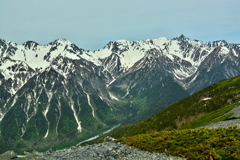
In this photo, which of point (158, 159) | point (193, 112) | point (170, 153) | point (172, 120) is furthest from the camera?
point (172, 120)

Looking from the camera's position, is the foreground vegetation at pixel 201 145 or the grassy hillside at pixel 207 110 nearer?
the foreground vegetation at pixel 201 145

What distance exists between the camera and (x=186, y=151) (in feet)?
96.8

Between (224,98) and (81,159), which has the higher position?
(224,98)

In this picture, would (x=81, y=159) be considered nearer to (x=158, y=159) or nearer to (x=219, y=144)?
(x=158, y=159)

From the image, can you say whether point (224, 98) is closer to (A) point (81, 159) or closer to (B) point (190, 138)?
(B) point (190, 138)

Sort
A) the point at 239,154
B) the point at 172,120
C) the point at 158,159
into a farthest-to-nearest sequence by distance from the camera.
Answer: the point at 172,120 < the point at 158,159 < the point at 239,154

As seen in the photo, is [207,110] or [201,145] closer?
[201,145]

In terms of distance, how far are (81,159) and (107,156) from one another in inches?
161

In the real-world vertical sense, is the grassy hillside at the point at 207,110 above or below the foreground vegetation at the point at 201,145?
above

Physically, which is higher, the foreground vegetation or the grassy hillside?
the grassy hillside

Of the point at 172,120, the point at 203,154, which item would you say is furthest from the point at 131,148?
the point at 172,120

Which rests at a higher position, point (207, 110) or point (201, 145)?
point (207, 110)

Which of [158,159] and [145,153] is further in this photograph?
[145,153]

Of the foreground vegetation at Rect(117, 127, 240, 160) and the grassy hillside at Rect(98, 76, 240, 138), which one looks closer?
the foreground vegetation at Rect(117, 127, 240, 160)
